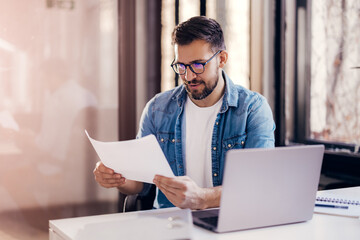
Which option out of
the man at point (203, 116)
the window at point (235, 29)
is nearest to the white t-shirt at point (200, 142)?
the man at point (203, 116)

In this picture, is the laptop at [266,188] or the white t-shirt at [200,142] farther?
the white t-shirt at [200,142]

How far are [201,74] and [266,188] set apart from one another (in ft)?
2.71

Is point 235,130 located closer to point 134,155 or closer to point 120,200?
point 134,155

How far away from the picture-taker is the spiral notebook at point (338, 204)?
56.9 inches

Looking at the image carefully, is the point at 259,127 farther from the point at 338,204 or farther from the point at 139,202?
the point at 139,202

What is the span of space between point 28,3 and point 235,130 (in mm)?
2026

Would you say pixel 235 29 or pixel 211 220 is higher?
pixel 235 29

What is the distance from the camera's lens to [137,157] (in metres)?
1.37

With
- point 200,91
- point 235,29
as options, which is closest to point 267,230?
point 200,91

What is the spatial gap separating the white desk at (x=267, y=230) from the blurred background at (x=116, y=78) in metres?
1.05

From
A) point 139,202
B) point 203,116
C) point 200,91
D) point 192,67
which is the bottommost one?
point 139,202

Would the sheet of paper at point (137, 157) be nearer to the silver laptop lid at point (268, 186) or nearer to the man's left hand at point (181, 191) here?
the man's left hand at point (181, 191)

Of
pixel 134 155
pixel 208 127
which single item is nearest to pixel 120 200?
pixel 208 127

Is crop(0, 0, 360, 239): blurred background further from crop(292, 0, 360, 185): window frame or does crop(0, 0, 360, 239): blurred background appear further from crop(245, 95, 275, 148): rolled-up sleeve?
crop(245, 95, 275, 148): rolled-up sleeve
